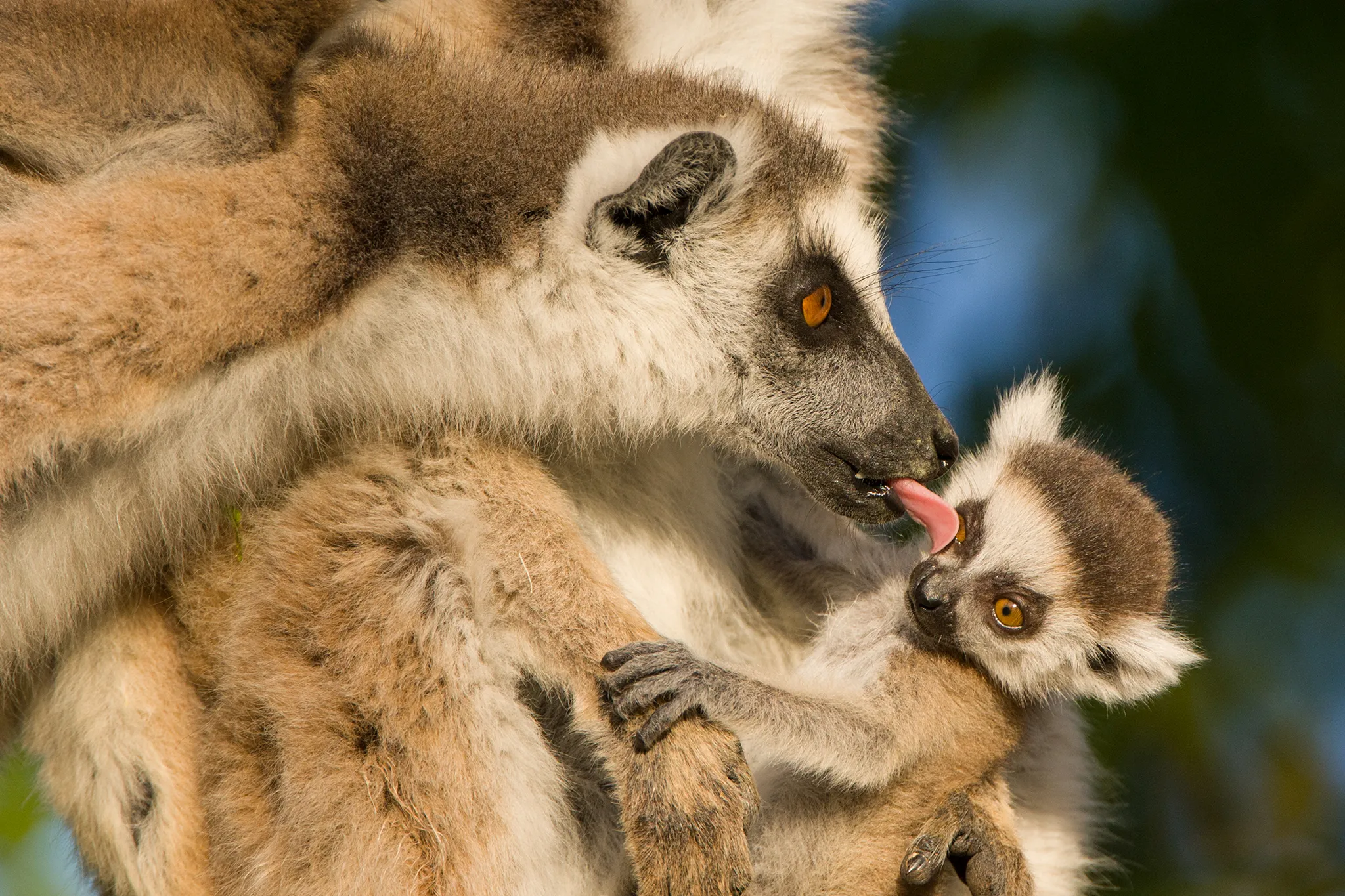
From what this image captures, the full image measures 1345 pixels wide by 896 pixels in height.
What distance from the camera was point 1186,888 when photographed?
15.2ft

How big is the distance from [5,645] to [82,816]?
61cm

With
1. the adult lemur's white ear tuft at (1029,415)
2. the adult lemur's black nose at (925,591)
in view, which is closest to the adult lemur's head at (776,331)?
the adult lemur's black nose at (925,591)

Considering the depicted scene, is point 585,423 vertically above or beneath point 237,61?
beneath

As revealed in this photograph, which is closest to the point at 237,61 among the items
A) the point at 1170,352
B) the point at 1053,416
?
the point at 1053,416

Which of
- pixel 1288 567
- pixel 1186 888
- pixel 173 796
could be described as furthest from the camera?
pixel 1288 567

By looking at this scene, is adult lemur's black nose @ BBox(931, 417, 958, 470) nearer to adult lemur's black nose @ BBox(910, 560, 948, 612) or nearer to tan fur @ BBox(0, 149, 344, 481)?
adult lemur's black nose @ BBox(910, 560, 948, 612)

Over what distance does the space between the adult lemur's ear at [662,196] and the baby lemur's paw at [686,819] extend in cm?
127

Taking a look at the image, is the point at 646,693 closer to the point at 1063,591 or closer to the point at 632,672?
the point at 632,672

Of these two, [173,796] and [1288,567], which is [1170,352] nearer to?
[1288,567]

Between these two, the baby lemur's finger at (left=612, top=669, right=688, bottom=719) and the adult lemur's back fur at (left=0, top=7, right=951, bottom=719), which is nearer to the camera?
the adult lemur's back fur at (left=0, top=7, right=951, bottom=719)

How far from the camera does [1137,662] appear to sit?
359cm

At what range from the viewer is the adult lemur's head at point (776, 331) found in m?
3.43

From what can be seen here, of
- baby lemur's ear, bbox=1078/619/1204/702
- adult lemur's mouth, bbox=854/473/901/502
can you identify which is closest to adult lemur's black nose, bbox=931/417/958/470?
adult lemur's mouth, bbox=854/473/901/502

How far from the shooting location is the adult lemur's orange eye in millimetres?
3533
